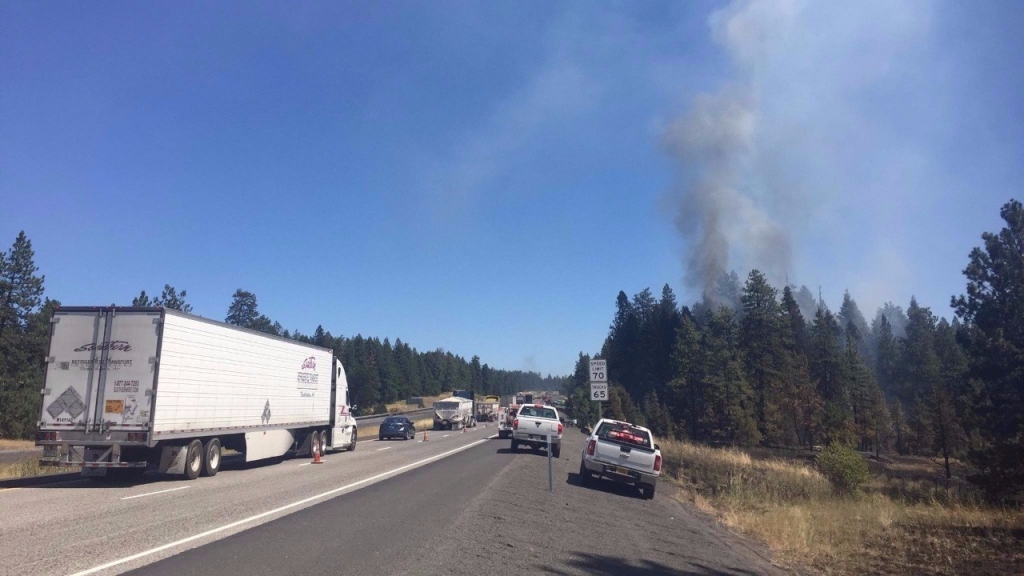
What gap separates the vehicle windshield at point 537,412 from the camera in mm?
27391

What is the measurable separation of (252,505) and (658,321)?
101 m

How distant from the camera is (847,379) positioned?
224 ft

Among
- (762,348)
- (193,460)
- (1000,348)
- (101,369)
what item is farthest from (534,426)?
(762,348)

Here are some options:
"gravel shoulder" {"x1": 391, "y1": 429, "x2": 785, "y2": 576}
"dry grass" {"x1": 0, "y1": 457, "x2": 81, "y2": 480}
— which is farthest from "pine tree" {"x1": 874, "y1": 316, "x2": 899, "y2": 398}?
"dry grass" {"x1": 0, "y1": 457, "x2": 81, "y2": 480}

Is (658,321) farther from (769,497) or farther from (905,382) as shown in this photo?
(769,497)

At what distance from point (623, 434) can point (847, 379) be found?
61402 mm

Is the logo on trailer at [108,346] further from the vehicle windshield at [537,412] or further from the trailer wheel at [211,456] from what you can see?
the vehicle windshield at [537,412]

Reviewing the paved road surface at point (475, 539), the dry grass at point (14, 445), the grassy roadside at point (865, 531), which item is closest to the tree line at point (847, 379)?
the grassy roadside at point (865, 531)

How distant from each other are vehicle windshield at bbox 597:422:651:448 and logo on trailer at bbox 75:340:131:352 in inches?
487

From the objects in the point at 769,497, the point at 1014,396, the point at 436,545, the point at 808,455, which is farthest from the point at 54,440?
the point at 808,455

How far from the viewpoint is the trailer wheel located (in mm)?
18125

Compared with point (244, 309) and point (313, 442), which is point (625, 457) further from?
point (244, 309)

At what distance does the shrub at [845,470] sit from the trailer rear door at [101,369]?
838 inches

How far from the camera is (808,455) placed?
5712 centimetres
